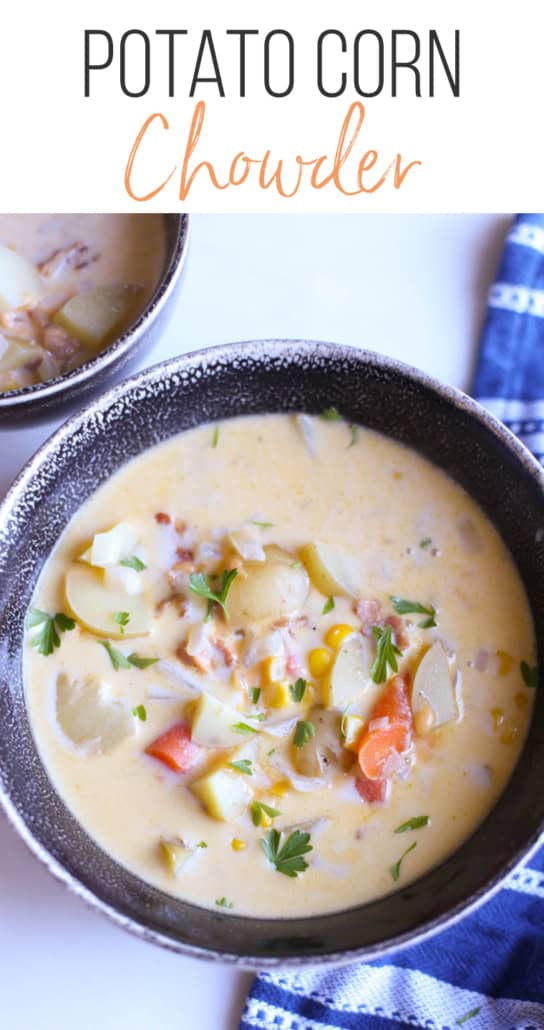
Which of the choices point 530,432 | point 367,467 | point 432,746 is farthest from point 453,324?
Answer: point 432,746

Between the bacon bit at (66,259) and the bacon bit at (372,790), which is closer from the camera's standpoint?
the bacon bit at (372,790)

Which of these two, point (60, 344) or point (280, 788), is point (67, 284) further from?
point (280, 788)

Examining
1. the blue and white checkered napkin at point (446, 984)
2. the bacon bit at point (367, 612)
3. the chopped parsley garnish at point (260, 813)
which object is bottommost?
the blue and white checkered napkin at point (446, 984)

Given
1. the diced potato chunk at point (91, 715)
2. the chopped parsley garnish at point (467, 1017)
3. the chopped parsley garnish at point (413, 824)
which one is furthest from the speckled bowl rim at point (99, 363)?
the chopped parsley garnish at point (467, 1017)

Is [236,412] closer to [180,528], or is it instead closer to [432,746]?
[180,528]

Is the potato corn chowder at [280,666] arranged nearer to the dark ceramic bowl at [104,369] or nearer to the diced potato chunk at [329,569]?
the diced potato chunk at [329,569]

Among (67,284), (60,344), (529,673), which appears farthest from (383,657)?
(67,284)

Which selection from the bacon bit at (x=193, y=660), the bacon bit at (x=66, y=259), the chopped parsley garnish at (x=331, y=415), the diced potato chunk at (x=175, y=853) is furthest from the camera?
the bacon bit at (x=66, y=259)

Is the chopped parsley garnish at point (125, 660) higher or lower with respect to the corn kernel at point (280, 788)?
higher
